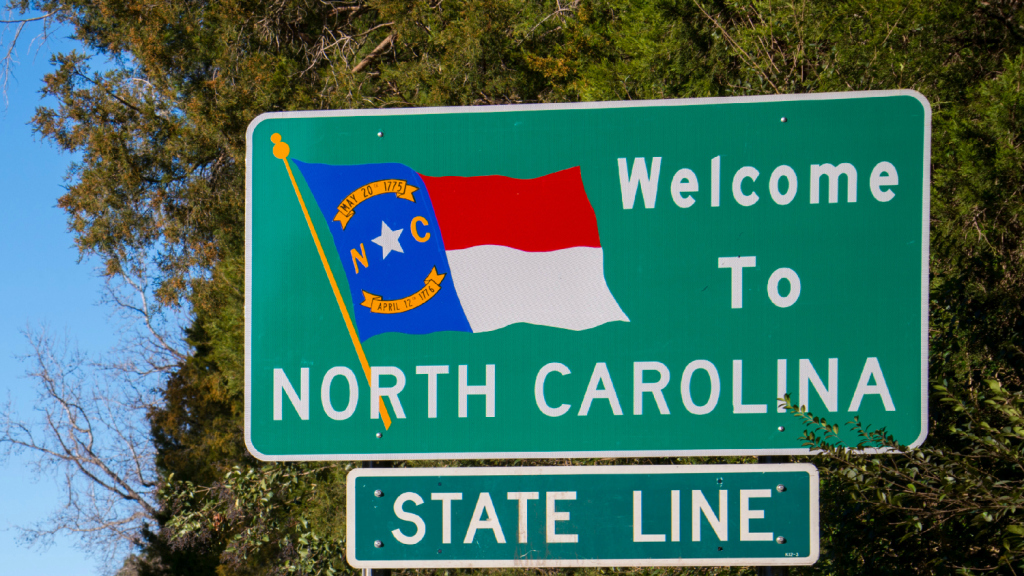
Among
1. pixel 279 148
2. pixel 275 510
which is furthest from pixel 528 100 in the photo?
pixel 279 148

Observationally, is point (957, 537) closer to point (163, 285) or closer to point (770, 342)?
point (770, 342)

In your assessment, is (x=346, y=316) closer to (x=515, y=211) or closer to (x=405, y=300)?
(x=405, y=300)

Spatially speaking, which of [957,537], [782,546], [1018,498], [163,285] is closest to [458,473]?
[782,546]

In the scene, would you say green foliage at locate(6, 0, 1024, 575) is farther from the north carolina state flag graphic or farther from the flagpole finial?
the flagpole finial

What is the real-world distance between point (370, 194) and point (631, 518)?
132 cm

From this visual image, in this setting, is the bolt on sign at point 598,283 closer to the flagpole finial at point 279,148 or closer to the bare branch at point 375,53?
the flagpole finial at point 279,148

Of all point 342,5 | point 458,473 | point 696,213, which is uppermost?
point 342,5

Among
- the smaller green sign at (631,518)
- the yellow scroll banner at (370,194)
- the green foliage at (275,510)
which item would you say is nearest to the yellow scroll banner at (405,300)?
the yellow scroll banner at (370,194)

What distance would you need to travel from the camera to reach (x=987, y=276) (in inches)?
211

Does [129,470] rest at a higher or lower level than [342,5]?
lower

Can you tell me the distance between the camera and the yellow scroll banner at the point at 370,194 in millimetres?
2857

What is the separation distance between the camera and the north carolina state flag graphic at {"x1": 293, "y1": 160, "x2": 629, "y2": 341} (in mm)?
2807

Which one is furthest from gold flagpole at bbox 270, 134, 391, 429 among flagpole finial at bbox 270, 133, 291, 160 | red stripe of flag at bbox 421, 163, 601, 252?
red stripe of flag at bbox 421, 163, 601, 252

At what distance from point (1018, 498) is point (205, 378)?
79.1 feet
